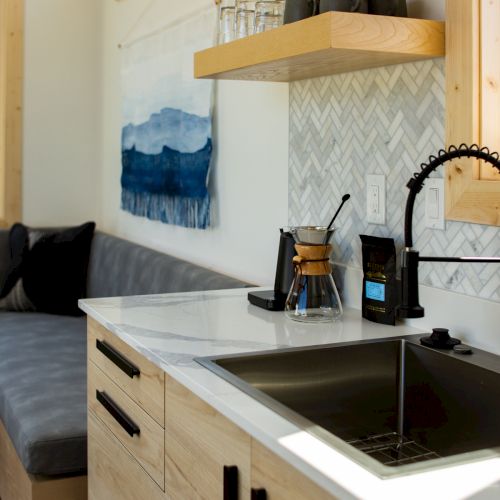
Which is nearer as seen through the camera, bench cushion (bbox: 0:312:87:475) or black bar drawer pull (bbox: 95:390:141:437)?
black bar drawer pull (bbox: 95:390:141:437)

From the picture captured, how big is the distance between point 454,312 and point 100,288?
2349 mm

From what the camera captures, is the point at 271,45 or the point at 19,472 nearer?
the point at 271,45

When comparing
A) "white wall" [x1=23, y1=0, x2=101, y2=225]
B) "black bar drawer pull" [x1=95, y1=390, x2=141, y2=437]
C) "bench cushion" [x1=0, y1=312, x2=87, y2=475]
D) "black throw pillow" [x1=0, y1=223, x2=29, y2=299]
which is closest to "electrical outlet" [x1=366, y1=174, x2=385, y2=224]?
"black bar drawer pull" [x1=95, y1=390, x2=141, y2=437]

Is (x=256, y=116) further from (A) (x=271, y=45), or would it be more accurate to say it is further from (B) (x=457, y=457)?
(B) (x=457, y=457)

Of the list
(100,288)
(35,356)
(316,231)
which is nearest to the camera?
(316,231)

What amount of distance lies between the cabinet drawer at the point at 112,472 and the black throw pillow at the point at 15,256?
1852 millimetres

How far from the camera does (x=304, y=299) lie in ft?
6.50

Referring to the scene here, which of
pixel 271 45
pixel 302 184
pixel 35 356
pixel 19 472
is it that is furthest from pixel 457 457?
pixel 35 356

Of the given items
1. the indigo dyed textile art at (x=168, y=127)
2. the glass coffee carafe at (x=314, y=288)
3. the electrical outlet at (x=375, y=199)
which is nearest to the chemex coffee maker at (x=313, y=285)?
the glass coffee carafe at (x=314, y=288)

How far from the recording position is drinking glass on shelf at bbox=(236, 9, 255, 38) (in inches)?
86.6

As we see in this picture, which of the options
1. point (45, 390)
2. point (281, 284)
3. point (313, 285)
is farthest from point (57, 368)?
point (313, 285)

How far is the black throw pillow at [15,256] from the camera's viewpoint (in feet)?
12.7

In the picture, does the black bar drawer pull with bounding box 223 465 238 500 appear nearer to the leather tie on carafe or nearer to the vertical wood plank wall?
the leather tie on carafe

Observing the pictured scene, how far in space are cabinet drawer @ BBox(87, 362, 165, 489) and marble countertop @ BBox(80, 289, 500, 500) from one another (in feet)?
0.53
